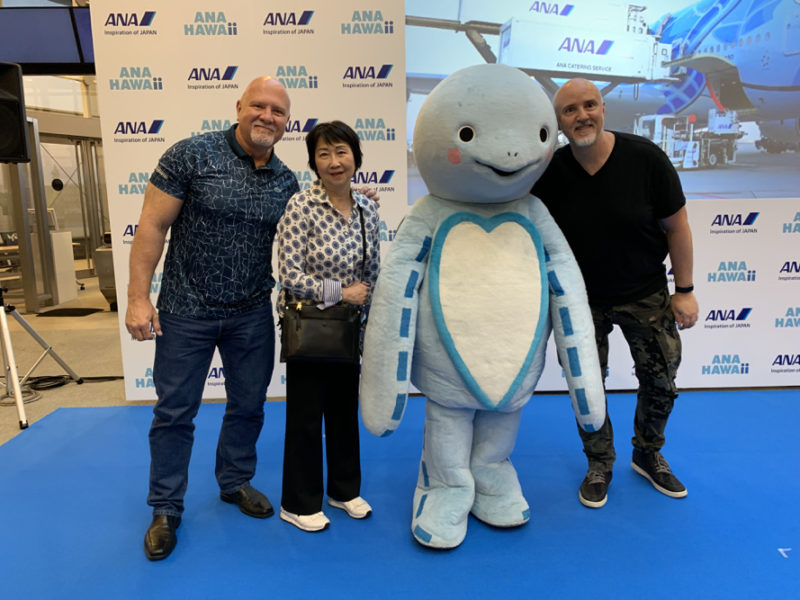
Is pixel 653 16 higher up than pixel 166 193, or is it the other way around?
pixel 653 16

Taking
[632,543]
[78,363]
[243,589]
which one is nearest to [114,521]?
[243,589]

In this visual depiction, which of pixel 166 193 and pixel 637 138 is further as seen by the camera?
pixel 637 138

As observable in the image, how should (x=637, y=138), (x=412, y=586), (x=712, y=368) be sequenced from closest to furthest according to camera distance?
1. (x=412, y=586)
2. (x=637, y=138)
3. (x=712, y=368)

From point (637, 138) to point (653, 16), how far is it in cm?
191

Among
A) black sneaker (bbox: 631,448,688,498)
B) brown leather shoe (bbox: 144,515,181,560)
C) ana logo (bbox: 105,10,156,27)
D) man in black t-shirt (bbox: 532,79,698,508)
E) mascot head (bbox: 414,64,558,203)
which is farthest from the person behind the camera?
ana logo (bbox: 105,10,156,27)

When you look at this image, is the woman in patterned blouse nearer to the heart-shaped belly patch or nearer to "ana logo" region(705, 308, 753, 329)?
the heart-shaped belly patch

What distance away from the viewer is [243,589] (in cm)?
192

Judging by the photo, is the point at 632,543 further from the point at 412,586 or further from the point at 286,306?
the point at 286,306

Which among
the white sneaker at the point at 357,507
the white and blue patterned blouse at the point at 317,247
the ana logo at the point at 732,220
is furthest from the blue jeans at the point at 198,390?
the ana logo at the point at 732,220

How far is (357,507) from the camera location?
2.33 meters

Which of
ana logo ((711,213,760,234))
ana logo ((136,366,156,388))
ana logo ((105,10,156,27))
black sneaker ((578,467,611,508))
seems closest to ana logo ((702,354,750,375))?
ana logo ((711,213,760,234))

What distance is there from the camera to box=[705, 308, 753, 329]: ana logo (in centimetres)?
375

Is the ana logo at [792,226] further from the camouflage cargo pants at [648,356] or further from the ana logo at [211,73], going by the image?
the ana logo at [211,73]

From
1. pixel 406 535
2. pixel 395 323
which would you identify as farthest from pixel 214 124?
pixel 406 535
